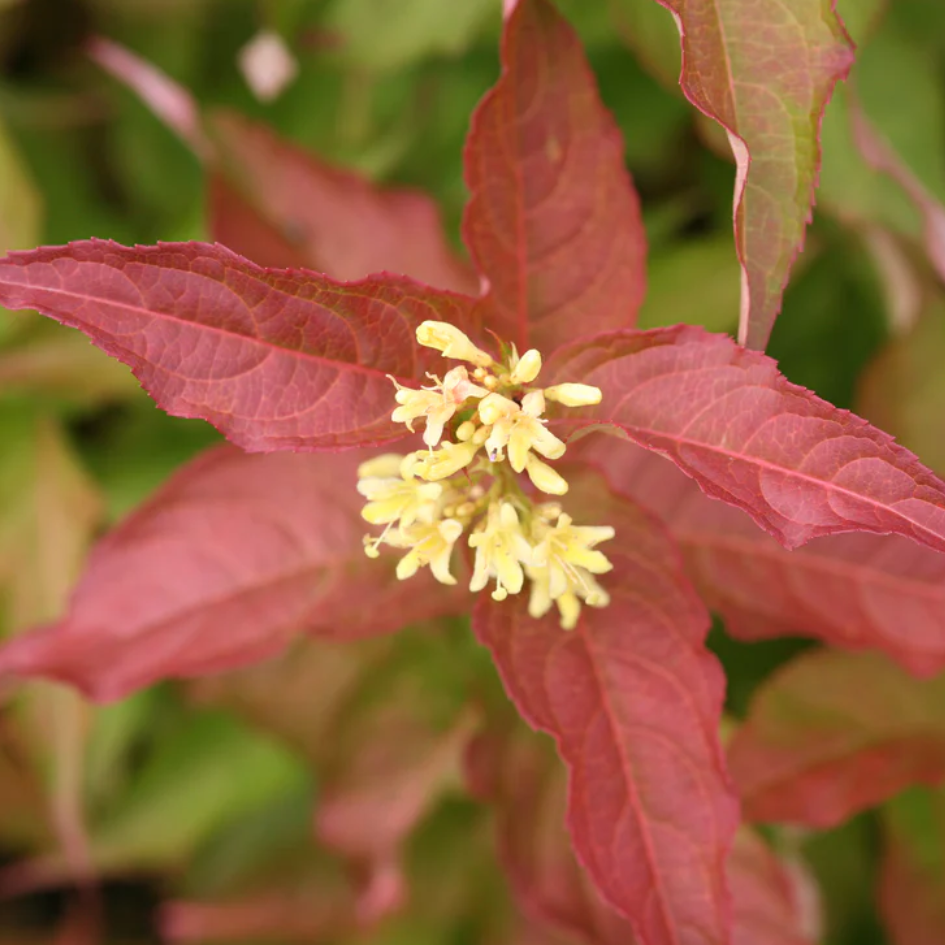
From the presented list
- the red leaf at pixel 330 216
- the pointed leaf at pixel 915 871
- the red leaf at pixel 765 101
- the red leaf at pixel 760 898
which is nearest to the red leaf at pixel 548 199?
the red leaf at pixel 765 101

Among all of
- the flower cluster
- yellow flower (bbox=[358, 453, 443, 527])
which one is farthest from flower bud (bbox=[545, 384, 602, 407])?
yellow flower (bbox=[358, 453, 443, 527])

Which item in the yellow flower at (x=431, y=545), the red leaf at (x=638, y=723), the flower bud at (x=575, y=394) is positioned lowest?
the red leaf at (x=638, y=723)

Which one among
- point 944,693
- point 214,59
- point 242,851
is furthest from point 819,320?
point 242,851

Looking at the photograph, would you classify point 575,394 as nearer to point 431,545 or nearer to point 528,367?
point 528,367

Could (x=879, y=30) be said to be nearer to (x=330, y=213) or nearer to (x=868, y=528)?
(x=330, y=213)

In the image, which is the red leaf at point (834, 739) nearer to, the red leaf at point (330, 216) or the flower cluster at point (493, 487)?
the flower cluster at point (493, 487)

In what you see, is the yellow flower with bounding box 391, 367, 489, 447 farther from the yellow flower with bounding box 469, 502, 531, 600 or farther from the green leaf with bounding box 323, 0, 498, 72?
the green leaf with bounding box 323, 0, 498, 72
